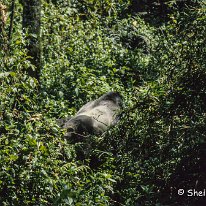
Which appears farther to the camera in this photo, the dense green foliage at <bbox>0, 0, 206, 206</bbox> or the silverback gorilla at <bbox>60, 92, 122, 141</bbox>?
the silverback gorilla at <bbox>60, 92, 122, 141</bbox>

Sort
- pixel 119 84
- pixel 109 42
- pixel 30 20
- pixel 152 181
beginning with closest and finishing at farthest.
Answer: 1. pixel 152 181
2. pixel 30 20
3. pixel 119 84
4. pixel 109 42

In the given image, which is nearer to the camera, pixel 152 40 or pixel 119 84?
pixel 119 84

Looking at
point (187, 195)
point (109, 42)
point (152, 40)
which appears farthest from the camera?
point (152, 40)

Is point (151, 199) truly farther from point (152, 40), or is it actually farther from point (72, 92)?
point (152, 40)

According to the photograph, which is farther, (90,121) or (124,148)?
(90,121)

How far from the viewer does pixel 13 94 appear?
652cm

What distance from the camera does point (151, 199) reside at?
19.6ft

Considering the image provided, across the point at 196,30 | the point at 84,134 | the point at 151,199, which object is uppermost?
the point at 196,30

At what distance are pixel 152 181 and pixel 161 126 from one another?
26.7 inches

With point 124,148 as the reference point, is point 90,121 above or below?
above

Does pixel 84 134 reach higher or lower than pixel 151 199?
higher

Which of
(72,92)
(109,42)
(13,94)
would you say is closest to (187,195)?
(13,94)

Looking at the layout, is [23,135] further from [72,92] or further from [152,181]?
[72,92]

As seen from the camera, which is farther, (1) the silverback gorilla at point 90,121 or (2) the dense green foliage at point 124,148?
(1) the silverback gorilla at point 90,121
